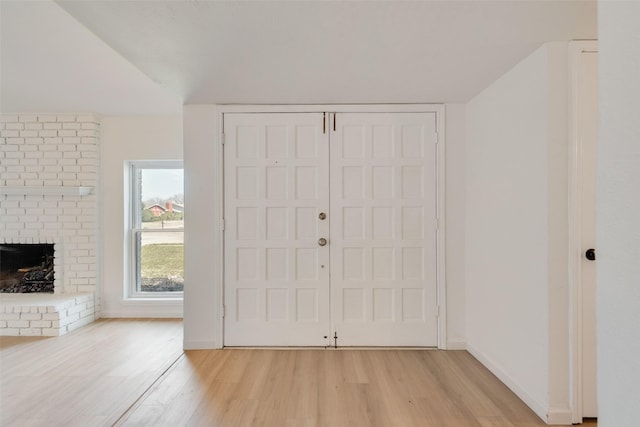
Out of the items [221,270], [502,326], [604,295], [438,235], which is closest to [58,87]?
[221,270]

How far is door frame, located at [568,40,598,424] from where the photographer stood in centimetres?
186

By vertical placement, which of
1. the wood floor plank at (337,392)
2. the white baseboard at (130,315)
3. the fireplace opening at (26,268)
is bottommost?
the wood floor plank at (337,392)

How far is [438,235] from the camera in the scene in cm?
289

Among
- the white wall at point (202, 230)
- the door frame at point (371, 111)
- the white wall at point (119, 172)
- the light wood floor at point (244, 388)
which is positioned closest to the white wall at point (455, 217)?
the door frame at point (371, 111)

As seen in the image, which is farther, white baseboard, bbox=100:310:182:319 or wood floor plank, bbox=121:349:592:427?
white baseboard, bbox=100:310:182:319

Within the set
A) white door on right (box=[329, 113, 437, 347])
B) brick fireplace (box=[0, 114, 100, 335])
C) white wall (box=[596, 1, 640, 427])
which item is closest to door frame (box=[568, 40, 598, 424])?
white door on right (box=[329, 113, 437, 347])

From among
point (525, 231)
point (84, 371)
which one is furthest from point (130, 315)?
point (525, 231)

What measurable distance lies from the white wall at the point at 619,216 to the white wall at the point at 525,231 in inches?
52.5

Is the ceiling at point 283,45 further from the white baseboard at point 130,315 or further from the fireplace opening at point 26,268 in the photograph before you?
the white baseboard at point 130,315

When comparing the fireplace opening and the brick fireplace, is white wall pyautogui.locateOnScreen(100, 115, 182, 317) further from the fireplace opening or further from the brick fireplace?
the fireplace opening

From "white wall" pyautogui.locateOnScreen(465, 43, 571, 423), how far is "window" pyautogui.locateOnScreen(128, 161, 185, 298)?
3.37m

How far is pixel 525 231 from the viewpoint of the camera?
2.09 metres

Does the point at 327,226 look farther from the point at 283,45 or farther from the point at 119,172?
the point at 119,172

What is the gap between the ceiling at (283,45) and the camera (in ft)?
5.15
